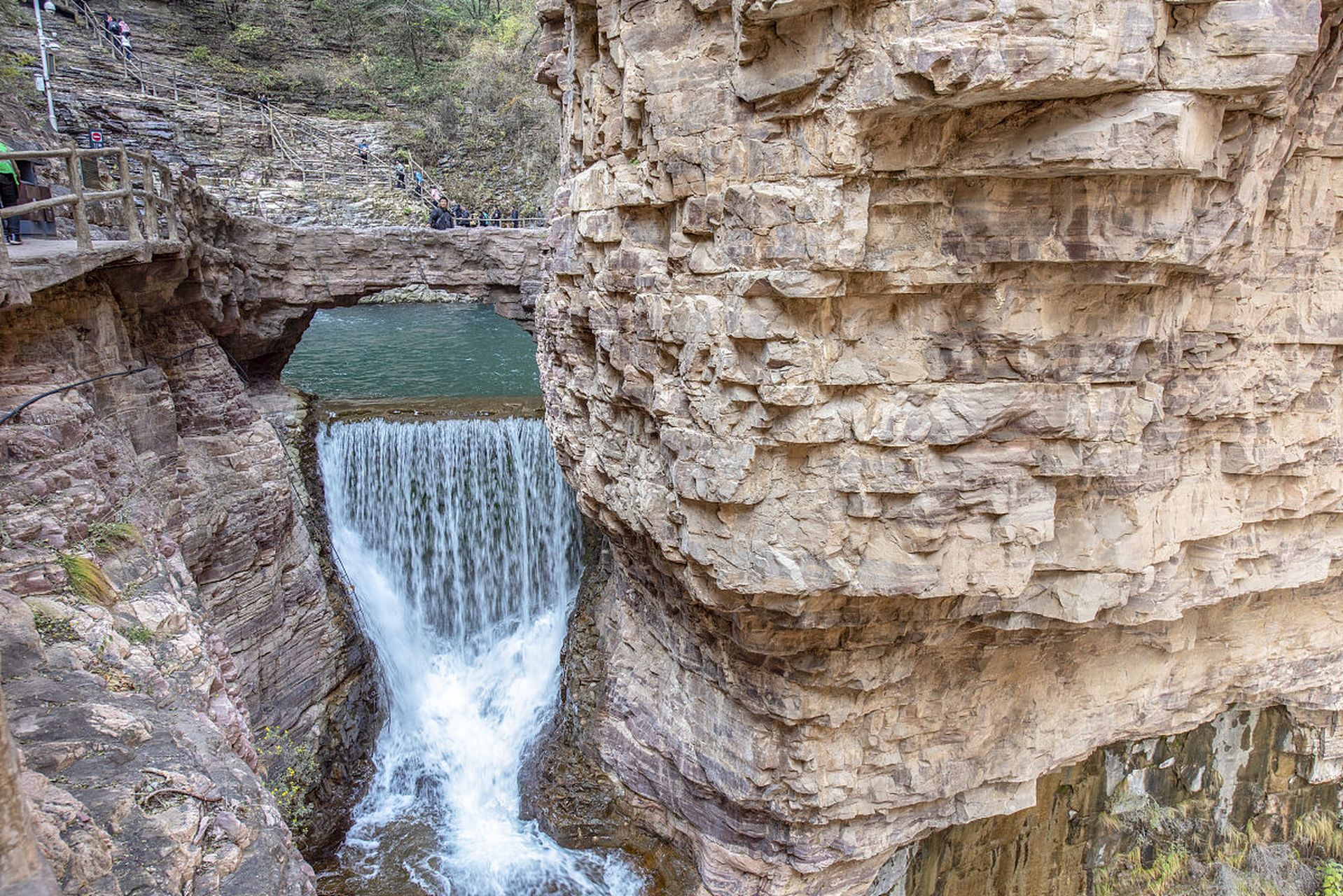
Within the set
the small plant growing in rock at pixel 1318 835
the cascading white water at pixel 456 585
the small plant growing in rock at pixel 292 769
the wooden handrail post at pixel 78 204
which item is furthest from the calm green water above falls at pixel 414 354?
the small plant growing in rock at pixel 1318 835

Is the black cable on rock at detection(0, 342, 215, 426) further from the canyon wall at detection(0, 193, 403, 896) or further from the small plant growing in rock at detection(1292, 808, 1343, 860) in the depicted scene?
the small plant growing in rock at detection(1292, 808, 1343, 860)

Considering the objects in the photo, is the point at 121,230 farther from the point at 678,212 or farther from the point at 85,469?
the point at 678,212

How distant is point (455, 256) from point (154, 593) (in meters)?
9.04

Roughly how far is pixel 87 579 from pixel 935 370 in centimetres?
603

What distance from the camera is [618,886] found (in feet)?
28.5

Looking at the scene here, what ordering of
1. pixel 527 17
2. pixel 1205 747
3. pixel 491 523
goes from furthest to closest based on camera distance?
1. pixel 527 17
2. pixel 491 523
3. pixel 1205 747

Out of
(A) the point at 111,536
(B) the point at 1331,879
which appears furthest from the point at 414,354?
(B) the point at 1331,879

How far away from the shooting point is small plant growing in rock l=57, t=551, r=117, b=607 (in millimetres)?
5008

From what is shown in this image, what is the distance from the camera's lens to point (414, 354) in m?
20.0

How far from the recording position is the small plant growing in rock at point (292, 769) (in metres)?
8.16

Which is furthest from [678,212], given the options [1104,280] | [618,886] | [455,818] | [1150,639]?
[455,818]

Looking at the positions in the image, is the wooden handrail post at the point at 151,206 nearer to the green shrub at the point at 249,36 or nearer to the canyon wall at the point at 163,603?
the canyon wall at the point at 163,603

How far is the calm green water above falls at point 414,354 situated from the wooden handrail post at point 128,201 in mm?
7994

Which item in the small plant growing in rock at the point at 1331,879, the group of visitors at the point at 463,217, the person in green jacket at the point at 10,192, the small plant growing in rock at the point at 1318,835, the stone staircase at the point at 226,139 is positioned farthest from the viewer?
the stone staircase at the point at 226,139
